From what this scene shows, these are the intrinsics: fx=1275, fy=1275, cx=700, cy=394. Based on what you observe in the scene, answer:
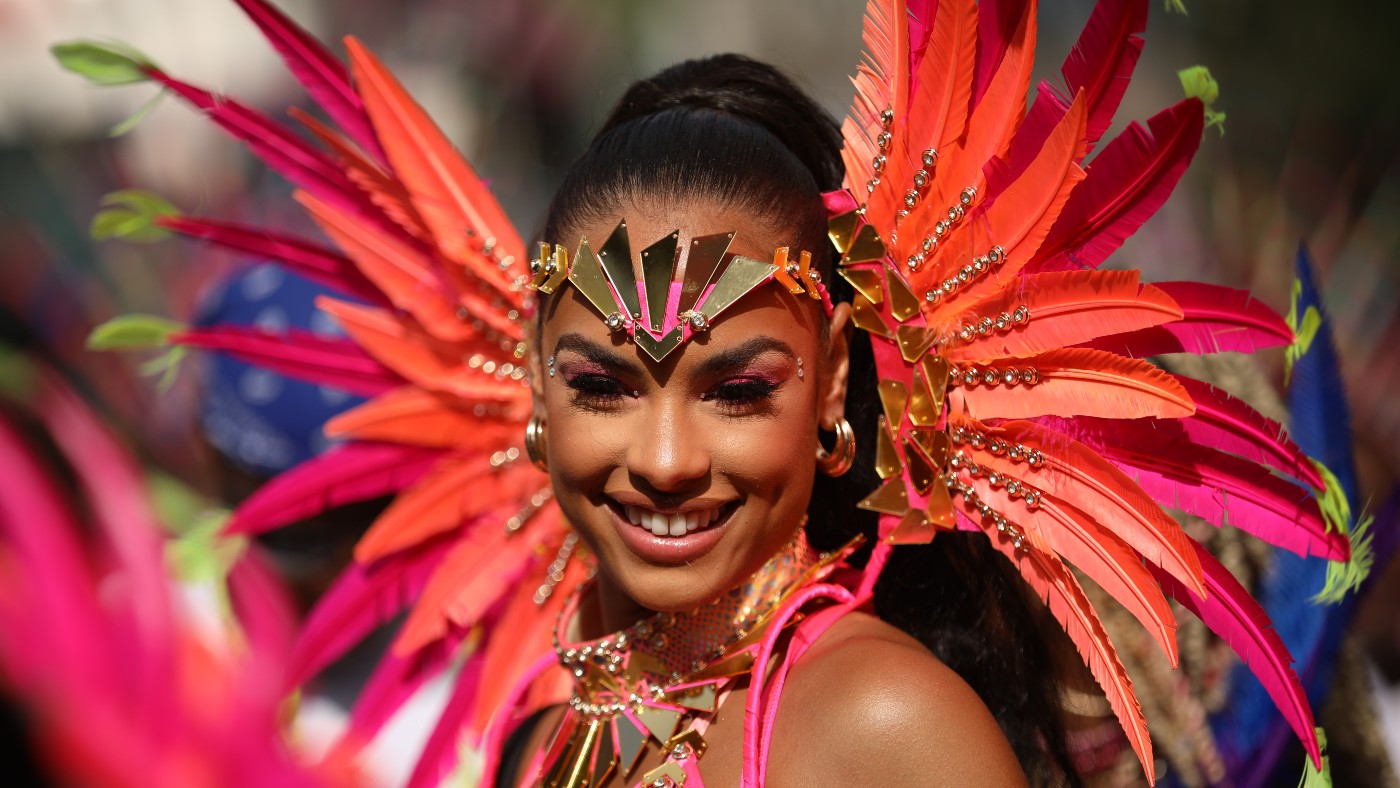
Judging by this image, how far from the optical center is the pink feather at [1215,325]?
6.18 feet

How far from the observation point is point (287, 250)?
102 inches

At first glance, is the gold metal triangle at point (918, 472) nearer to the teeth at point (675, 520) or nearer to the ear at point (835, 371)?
the ear at point (835, 371)

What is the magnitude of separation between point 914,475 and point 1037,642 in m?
0.41

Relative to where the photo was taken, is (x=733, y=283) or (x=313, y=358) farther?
(x=313, y=358)

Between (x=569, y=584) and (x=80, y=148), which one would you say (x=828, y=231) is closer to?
(x=569, y=584)

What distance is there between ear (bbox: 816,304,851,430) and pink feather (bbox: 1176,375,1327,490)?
20.0 inches

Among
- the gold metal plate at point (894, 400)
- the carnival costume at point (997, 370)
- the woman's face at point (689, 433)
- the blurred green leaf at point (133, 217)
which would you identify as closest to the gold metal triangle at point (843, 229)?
the carnival costume at point (997, 370)

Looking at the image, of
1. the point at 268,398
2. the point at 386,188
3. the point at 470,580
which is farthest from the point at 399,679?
the point at 268,398

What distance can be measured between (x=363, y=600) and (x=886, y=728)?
1.37 metres

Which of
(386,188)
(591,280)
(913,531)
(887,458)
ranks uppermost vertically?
(386,188)

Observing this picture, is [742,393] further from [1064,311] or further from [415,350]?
[415,350]

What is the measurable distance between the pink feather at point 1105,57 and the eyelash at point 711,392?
2.00ft

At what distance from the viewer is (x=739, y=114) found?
6.98 feet

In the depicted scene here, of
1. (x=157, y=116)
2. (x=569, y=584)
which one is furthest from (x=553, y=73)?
(x=569, y=584)
